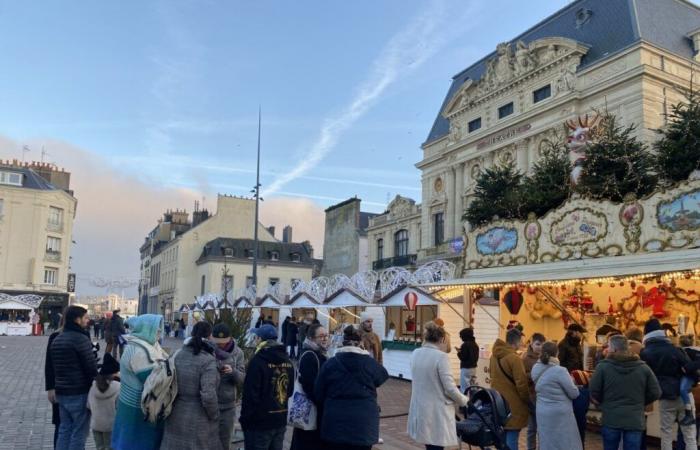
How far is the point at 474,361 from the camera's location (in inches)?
395

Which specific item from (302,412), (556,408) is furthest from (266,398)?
(556,408)

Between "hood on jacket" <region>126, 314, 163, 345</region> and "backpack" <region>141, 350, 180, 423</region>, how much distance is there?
0.39 m

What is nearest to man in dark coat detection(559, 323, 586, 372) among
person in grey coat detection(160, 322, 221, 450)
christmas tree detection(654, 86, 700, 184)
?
person in grey coat detection(160, 322, 221, 450)

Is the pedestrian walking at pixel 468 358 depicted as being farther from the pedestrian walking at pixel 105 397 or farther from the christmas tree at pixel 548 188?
the pedestrian walking at pixel 105 397

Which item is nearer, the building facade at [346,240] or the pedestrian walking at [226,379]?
the pedestrian walking at [226,379]

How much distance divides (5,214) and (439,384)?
45.2 meters

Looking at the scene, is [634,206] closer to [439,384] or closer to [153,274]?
[439,384]

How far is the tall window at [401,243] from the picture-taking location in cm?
3891

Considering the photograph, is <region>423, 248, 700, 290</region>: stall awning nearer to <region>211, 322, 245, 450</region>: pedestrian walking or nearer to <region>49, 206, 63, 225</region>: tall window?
<region>211, 322, 245, 450</region>: pedestrian walking

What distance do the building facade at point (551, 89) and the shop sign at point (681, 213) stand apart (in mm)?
11902

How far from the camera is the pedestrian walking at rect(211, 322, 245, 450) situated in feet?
17.0

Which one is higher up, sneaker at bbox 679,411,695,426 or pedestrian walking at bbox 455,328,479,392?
pedestrian walking at bbox 455,328,479,392

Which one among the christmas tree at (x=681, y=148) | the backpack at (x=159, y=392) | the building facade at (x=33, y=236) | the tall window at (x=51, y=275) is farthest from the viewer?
the tall window at (x=51, y=275)

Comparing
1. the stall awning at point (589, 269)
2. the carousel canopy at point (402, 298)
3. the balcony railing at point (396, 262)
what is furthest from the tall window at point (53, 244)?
the stall awning at point (589, 269)
